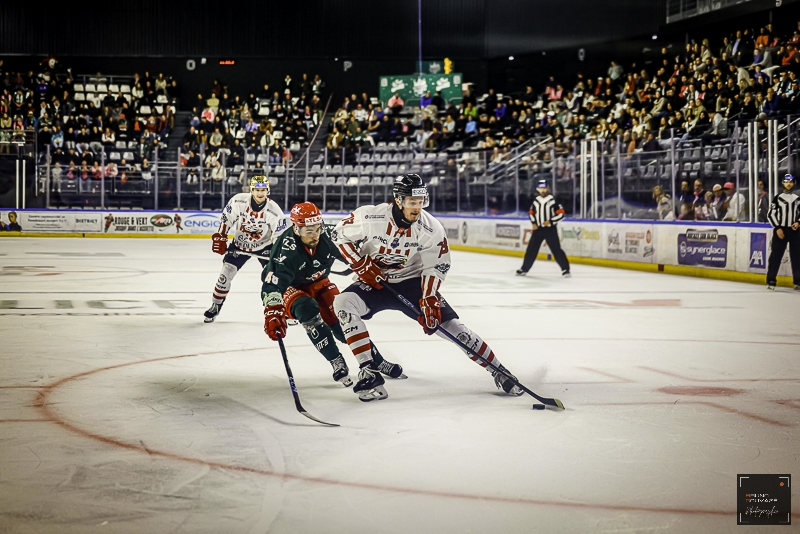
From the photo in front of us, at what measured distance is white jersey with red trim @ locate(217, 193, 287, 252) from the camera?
938 centimetres

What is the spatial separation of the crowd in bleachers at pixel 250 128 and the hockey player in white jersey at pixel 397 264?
705 inches

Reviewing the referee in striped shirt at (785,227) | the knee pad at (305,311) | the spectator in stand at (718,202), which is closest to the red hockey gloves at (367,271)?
the knee pad at (305,311)

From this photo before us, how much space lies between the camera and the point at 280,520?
→ 10.7 ft

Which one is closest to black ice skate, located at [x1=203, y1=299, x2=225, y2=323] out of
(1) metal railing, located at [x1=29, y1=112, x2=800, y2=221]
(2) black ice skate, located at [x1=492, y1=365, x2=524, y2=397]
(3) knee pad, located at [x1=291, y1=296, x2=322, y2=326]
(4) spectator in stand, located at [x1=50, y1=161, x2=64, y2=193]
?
(3) knee pad, located at [x1=291, y1=296, x2=322, y2=326]

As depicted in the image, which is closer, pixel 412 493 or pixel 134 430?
pixel 412 493

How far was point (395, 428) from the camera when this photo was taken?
4.69 m

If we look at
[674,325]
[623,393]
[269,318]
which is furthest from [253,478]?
[674,325]

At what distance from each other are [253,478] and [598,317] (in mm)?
6440

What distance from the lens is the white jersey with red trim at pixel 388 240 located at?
18.9 feet

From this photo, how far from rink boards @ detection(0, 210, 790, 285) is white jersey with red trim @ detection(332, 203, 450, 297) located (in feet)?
30.2

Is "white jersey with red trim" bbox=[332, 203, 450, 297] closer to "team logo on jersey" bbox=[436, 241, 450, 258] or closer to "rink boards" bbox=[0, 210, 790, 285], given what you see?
"team logo on jersey" bbox=[436, 241, 450, 258]

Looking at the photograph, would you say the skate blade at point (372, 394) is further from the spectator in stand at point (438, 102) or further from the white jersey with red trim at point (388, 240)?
the spectator in stand at point (438, 102)

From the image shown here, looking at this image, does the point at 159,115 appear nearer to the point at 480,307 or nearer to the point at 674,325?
the point at 480,307

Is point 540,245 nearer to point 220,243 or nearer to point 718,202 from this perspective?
point 718,202
